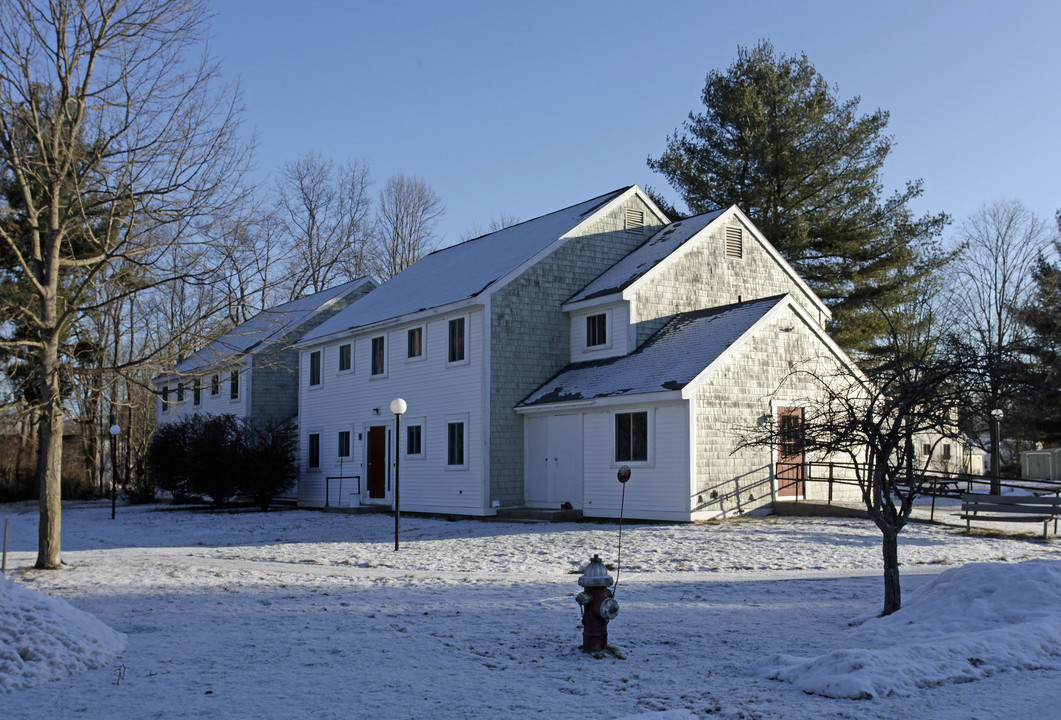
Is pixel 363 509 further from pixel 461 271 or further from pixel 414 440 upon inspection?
pixel 461 271

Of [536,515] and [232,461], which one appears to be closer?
[536,515]

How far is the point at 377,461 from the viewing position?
Result: 28.1m

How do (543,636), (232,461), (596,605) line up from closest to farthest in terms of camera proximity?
(596,605) < (543,636) < (232,461)

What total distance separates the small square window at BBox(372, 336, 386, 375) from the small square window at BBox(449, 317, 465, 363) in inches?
147

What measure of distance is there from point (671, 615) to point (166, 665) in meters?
5.07

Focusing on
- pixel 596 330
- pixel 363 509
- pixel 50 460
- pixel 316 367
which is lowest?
pixel 363 509

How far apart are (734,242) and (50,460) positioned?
1825cm

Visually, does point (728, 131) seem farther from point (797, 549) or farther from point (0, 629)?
point (0, 629)

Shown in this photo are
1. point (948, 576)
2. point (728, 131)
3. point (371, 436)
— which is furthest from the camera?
point (728, 131)

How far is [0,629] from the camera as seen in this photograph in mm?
7254

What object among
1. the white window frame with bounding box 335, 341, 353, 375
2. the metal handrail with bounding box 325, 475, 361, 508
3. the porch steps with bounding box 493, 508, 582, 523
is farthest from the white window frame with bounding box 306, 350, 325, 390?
the porch steps with bounding box 493, 508, 582, 523

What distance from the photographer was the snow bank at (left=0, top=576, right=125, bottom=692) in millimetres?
6934

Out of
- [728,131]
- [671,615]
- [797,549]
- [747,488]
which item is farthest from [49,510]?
[728,131]

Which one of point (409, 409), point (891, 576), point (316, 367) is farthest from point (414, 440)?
point (891, 576)
